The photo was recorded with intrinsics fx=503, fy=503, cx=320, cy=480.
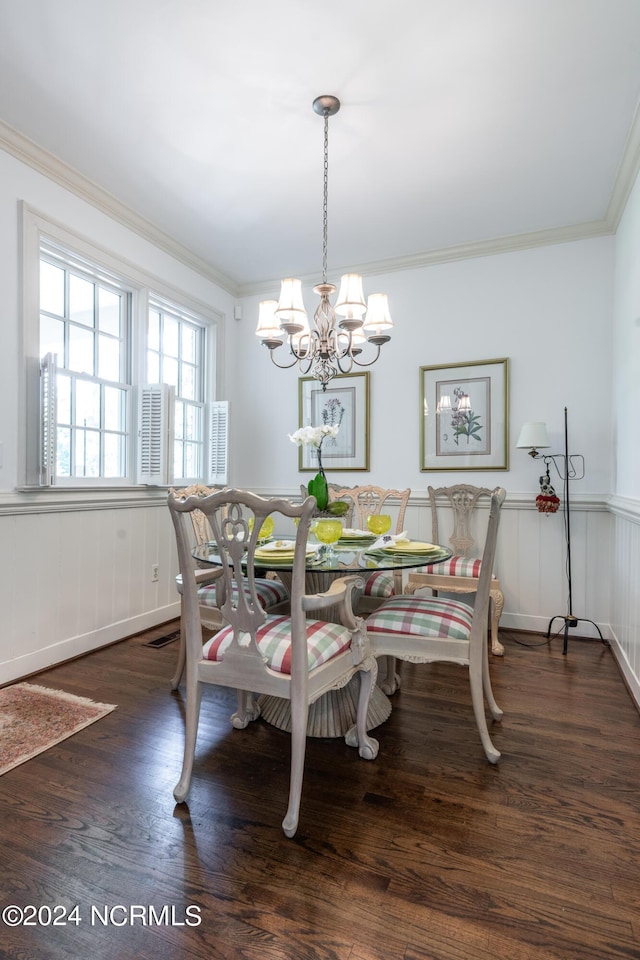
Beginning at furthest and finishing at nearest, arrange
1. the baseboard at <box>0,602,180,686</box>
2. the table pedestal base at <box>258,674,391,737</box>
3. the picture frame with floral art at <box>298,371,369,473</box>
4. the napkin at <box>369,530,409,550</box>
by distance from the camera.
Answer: the picture frame with floral art at <box>298,371,369,473</box> < the baseboard at <box>0,602,180,686</box> < the napkin at <box>369,530,409,550</box> < the table pedestal base at <box>258,674,391,737</box>

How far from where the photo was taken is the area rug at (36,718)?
6.31ft

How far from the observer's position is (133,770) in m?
1.81

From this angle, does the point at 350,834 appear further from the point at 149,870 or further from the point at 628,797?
the point at 628,797

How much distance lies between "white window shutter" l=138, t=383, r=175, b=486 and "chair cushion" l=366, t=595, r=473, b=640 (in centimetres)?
196

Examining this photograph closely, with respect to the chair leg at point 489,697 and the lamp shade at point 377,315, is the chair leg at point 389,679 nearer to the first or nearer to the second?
the chair leg at point 489,697

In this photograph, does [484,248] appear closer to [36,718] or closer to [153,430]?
[153,430]

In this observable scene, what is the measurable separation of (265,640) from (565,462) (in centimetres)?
258

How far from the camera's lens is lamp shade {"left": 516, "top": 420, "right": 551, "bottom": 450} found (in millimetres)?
3230

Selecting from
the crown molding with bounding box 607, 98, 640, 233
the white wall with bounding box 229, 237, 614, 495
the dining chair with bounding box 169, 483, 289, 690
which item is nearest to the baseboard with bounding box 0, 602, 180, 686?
the dining chair with bounding box 169, 483, 289, 690

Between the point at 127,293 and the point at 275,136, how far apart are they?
1501 mm

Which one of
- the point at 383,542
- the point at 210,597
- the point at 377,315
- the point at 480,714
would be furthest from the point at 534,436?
the point at 210,597

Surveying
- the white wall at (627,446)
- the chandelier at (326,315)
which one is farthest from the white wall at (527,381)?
the chandelier at (326,315)

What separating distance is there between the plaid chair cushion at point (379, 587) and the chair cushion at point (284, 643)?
867 millimetres

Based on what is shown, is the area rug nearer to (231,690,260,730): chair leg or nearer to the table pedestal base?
(231,690,260,730): chair leg
